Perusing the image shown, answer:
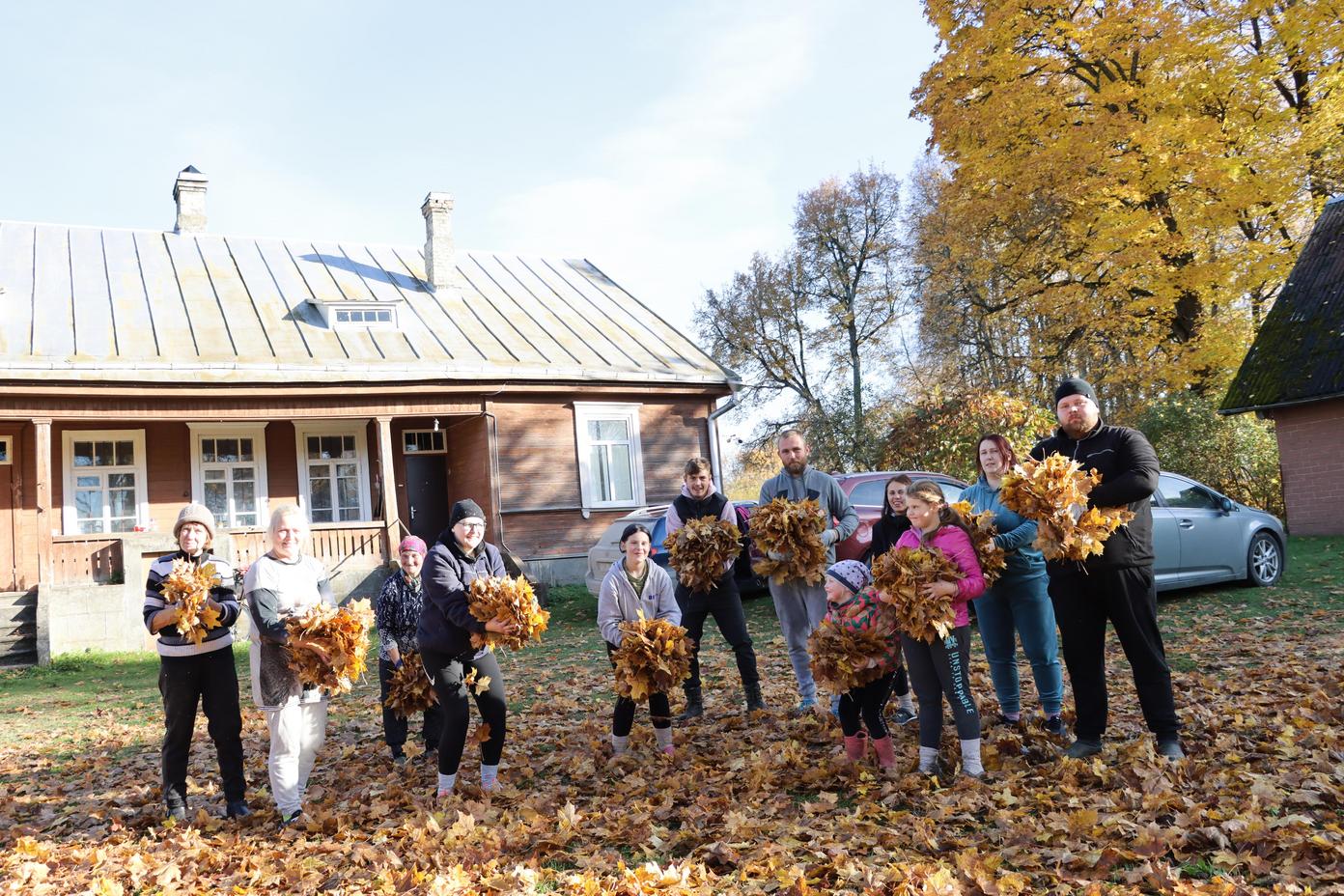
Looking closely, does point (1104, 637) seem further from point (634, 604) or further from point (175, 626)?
point (175, 626)

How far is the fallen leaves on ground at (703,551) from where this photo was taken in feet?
21.8

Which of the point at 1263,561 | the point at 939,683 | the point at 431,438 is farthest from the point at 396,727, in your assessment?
the point at 431,438

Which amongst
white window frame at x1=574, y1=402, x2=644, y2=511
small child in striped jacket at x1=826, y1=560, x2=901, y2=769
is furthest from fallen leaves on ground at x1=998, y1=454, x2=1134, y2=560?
white window frame at x1=574, y1=402, x2=644, y2=511

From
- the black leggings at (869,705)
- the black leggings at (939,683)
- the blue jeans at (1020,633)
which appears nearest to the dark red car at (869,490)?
the blue jeans at (1020,633)

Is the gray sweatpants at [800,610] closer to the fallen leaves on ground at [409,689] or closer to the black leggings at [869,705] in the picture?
the black leggings at [869,705]

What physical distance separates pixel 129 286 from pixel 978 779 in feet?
59.6

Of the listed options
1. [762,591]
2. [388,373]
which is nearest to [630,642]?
[762,591]

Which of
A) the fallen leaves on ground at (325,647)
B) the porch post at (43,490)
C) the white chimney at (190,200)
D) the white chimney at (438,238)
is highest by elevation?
the white chimney at (190,200)

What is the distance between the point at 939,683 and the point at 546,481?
45.7 feet

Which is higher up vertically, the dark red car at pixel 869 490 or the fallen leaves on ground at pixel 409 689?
the dark red car at pixel 869 490

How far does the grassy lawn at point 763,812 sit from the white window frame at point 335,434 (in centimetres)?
1026

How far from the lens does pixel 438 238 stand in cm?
2111

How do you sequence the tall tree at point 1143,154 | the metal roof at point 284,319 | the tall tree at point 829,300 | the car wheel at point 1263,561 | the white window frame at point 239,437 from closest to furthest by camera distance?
the car wheel at point 1263,561 < the metal roof at point 284,319 < the white window frame at point 239,437 < the tall tree at point 1143,154 < the tall tree at point 829,300

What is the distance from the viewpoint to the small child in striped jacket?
5262 millimetres
